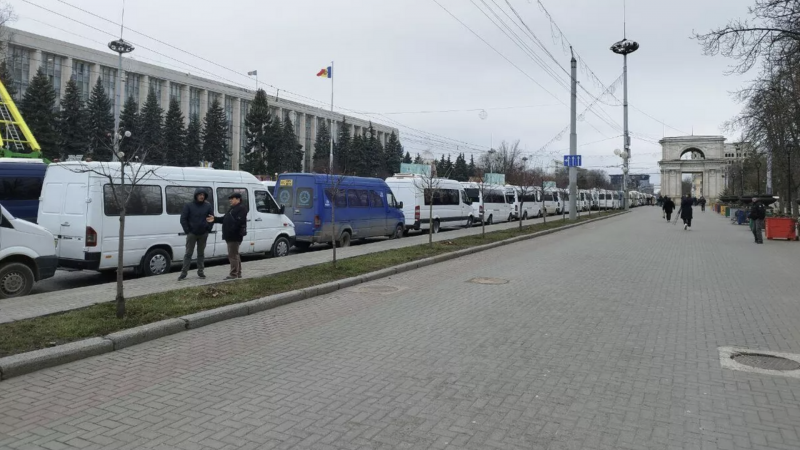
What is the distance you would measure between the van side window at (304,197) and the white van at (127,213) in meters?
3.29

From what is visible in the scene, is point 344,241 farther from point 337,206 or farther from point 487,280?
point 487,280

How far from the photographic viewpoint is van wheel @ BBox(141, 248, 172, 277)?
1109 cm

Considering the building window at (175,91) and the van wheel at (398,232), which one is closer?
the van wheel at (398,232)

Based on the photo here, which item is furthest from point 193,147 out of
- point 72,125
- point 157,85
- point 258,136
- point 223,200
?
point 223,200

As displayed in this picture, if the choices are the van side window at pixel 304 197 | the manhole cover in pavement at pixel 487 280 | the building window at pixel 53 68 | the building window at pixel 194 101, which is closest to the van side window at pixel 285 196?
the van side window at pixel 304 197

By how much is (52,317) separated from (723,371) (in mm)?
7859

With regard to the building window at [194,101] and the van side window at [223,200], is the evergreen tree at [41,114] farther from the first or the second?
the van side window at [223,200]

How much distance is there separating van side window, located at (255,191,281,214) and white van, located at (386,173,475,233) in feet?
26.5

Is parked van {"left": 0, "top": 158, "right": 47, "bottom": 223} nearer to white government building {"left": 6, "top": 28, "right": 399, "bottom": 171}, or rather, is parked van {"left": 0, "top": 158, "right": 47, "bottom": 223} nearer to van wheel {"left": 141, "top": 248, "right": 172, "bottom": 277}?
van wheel {"left": 141, "top": 248, "right": 172, "bottom": 277}

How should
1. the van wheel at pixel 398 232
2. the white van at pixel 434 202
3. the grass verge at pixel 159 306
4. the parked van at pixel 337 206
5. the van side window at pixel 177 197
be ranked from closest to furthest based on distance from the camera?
the grass verge at pixel 159 306
the van side window at pixel 177 197
the parked van at pixel 337 206
the van wheel at pixel 398 232
the white van at pixel 434 202

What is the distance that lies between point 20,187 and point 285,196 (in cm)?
700

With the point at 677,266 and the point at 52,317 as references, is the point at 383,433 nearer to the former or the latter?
the point at 52,317

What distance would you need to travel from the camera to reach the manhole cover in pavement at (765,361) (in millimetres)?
5473

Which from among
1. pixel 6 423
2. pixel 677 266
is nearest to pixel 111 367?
pixel 6 423
